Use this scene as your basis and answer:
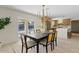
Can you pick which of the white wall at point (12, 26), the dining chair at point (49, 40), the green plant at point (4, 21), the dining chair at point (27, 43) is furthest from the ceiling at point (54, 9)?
the dining chair at point (27, 43)

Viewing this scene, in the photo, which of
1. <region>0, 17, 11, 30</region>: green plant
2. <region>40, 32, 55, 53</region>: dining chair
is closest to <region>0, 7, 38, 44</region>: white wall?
<region>0, 17, 11, 30</region>: green plant

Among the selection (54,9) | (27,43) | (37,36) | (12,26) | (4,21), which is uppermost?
(54,9)

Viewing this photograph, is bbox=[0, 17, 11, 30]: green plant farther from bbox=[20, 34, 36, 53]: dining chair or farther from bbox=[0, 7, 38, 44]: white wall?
bbox=[20, 34, 36, 53]: dining chair

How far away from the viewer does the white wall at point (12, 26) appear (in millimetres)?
1974

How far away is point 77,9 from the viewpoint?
78.6 inches

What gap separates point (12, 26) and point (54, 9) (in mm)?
944

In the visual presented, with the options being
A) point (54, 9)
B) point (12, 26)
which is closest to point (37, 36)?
point (12, 26)

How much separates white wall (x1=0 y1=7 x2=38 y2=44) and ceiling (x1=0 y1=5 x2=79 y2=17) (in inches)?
4.0

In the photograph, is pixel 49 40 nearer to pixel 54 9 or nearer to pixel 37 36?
pixel 37 36

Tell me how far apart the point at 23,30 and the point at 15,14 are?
0.40m

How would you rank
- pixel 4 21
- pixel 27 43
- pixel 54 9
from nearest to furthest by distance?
pixel 4 21
pixel 54 9
pixel 27 43

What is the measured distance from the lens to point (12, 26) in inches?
83.6

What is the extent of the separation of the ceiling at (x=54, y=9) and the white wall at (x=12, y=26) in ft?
0.33
